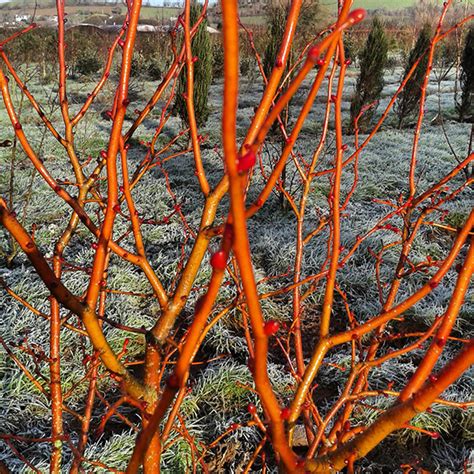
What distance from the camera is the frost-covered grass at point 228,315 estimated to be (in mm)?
2342

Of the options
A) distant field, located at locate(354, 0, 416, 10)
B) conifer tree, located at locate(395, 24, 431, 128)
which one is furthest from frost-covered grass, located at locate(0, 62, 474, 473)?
distant field, located at locate(354, 0, 416, 10)

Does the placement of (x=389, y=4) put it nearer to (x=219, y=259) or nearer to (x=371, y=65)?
(x=371, y=65)

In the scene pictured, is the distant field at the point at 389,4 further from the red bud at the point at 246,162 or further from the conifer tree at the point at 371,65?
the red bud at the point at 246,162

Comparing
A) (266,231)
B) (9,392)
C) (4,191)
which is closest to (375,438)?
(9,392)

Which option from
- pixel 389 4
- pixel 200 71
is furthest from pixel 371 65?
pixel 389 4

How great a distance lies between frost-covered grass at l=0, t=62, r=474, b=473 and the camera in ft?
7.68

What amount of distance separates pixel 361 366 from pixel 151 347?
51 centimetres

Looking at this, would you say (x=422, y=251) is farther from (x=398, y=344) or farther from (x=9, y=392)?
(x=9, y=392)

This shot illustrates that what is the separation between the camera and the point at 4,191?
585 cm

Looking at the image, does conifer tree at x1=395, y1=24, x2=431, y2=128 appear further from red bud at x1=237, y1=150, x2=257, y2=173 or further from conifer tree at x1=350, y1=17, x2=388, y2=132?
red bud at x1=237, y1=150, x2=257, y2=173

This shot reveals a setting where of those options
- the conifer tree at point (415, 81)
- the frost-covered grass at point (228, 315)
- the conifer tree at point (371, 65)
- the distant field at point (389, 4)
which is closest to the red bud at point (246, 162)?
the frost-covered grass at point (228, 315)

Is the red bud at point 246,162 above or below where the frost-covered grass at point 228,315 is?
above

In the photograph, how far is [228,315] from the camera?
3385 mm

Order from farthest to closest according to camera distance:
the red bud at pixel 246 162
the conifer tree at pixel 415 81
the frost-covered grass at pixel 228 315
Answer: the conifer tree at pixel 415 81 → the frost-covered grass at pixel 228 315 → the red bud at pixel 246 162
